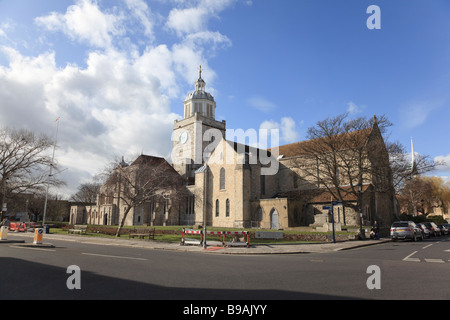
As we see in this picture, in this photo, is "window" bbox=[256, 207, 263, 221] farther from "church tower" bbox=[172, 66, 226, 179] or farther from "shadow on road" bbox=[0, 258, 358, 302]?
"shadow on road" bbox=[0, 258, 358, 302]

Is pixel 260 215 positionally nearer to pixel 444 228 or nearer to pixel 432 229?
pixel 432 229

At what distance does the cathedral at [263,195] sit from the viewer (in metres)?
36.9

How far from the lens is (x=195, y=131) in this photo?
62.9 m

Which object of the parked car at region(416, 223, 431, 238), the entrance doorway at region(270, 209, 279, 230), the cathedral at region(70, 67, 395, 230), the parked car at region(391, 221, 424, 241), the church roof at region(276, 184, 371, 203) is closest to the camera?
the parked car at region(391, 221, 424, 241)

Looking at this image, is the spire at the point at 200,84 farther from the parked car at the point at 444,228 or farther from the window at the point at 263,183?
the parked car at the point at 444,228

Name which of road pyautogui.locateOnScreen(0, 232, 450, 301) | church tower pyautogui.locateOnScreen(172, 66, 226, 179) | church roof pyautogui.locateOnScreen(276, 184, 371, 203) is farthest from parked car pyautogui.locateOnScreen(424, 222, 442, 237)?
church tower pyautogui.locateOnScreen(172, 66, 226, 179)

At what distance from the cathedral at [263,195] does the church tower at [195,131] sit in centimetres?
587

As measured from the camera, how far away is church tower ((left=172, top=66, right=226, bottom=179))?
207ft

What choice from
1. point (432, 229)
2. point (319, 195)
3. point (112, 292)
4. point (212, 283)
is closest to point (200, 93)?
point (319, 195)

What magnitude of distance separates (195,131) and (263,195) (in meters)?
23.9

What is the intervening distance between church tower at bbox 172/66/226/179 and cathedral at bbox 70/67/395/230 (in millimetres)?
5874

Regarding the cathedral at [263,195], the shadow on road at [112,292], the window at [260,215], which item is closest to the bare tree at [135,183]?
the cathedral at [263,195]
